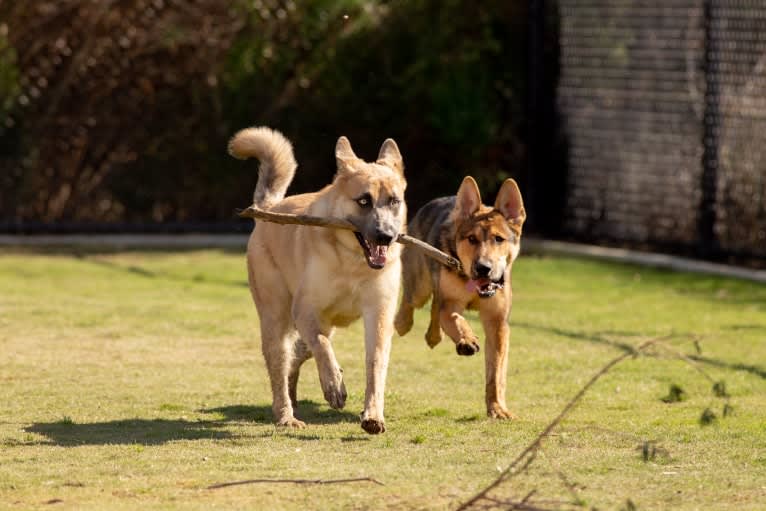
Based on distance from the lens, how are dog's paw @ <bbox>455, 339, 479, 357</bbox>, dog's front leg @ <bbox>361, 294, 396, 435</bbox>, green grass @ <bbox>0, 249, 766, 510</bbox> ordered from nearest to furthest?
green grass @ <bbox>0, 249, 766, 510</bbox>
dog's front leg @ <bbox>361, 294, 396, 435</bbox>
dog's paw @ <bbox>455, 339, 479, 357</bbox>

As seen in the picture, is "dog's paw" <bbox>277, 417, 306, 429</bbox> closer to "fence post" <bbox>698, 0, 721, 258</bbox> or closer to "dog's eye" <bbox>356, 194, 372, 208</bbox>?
"dog's eye" <bbox>356, 194, 372, 208</bbox>

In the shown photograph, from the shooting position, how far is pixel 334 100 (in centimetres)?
1416

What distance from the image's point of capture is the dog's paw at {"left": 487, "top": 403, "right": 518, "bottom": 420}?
22.5 feet

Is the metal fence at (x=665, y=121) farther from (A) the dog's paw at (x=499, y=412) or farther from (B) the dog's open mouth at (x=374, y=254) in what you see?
(B) the dog's open mouth at (x=374, y=254)

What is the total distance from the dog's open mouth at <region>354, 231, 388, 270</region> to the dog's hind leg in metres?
0.68

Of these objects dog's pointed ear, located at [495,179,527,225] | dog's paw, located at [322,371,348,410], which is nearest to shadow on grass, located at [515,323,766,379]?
dog's pointed ear, located at [495,179,527,225]

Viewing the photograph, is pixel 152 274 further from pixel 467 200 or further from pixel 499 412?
pixel 499 412

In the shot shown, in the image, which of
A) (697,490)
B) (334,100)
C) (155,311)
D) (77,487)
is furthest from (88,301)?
(697,490)

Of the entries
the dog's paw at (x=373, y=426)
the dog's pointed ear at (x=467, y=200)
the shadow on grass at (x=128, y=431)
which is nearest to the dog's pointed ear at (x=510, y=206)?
the dog's pointed ear at (x=467, y=200)

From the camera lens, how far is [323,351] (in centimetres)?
643

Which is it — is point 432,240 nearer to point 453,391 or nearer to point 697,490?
point 453,391

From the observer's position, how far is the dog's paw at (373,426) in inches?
249

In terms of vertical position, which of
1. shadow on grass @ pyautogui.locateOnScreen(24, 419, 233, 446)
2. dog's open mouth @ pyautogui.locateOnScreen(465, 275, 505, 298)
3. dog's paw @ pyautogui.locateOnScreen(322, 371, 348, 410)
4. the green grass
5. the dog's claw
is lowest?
shadow on grass @ pyautogui.locateOnScreen(24, 419, 233, 446)

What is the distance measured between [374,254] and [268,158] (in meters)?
0.97
